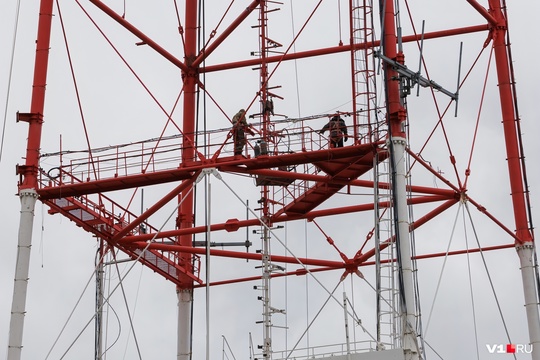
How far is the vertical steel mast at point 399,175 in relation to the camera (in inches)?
1954

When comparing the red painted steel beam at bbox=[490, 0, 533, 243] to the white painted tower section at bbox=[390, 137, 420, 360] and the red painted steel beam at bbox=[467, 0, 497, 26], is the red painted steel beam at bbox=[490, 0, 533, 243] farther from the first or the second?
the white painted tower section at bbox=[390, 137, 420, 360]

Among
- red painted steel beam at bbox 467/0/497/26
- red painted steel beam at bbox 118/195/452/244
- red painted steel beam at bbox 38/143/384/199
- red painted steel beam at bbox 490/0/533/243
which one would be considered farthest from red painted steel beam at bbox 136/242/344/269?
red painted steel beam at bbox 467/0/497/26

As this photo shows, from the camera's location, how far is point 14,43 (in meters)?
55.8

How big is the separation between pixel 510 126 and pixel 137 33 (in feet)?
47.1

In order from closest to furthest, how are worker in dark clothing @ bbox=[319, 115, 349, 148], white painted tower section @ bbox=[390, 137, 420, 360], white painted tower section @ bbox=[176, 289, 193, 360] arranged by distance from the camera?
white painted tower section @ bbox=[390, 137, 420, 360] → worker in dark clothing @ bbox=[319, 115, 349, 148] → white painted tower section @ bbox=[176, 289, 193, 360]

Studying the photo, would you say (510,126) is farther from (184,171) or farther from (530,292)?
(184,171)

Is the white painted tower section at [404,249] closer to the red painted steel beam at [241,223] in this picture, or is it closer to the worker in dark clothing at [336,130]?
the worker in dark clothing at [336,130]

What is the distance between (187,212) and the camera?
62094 mm

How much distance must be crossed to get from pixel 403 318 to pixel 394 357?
130cm

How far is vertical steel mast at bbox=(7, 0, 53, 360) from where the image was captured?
52.9 m

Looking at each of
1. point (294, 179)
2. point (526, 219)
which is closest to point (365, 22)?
point (294, 179)

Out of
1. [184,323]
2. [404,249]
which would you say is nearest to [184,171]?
[404,249]

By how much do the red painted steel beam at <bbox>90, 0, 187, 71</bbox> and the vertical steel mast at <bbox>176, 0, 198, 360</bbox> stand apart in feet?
1.95

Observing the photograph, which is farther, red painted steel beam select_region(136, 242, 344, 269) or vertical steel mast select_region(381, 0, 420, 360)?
red painted steel beam select_region(136, 242, 344, 269)
